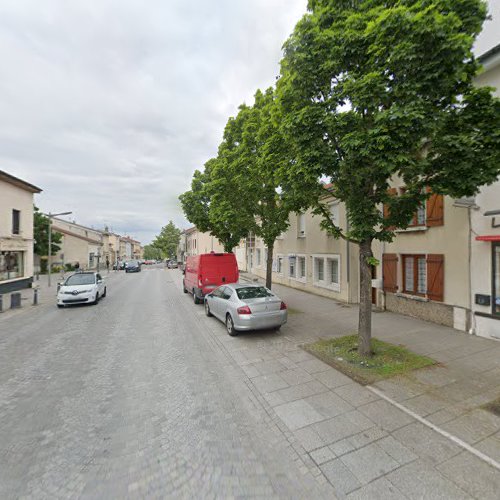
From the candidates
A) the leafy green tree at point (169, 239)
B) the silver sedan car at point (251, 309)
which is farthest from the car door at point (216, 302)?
the leafy green tree at point (169, 239)

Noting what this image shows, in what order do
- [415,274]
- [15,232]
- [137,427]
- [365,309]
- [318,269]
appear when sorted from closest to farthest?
[137,427]
[365,309]
[415,274]
[318,269]
[15,232]

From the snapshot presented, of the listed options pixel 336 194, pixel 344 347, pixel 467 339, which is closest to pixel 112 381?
pixel 344 347

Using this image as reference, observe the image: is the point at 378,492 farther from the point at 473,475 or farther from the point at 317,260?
the point at 317,260

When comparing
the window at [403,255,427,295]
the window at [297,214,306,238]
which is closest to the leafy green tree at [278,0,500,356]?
the window at [403,255,427,295]

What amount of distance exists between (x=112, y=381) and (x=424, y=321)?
9300 mm

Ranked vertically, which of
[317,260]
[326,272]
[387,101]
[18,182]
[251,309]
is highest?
[18,182]

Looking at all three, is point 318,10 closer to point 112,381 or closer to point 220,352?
point 220,352

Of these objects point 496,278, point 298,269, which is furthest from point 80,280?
point 496,278

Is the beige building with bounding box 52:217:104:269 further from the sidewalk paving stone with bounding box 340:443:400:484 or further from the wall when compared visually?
the sidewalk paving stone with bounding box 340:443:400:484

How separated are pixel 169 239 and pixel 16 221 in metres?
55.3

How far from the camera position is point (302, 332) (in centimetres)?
823

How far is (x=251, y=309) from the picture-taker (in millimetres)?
7516

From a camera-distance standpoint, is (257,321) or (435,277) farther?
(435,277)

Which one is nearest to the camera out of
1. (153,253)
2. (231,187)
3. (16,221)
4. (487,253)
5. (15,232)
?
(487,253)
